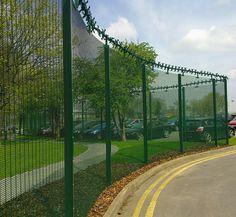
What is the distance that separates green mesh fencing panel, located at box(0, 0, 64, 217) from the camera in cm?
Result: 421

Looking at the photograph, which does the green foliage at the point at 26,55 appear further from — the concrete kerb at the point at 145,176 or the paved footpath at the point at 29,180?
the concrete kerb at the point at 145,176

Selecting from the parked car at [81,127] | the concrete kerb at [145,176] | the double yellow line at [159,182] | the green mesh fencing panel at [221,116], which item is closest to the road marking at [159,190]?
the double yellow line at [159,182]

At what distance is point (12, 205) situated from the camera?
498cm

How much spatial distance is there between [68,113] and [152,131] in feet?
29.7

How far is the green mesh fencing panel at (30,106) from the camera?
4.21 meters

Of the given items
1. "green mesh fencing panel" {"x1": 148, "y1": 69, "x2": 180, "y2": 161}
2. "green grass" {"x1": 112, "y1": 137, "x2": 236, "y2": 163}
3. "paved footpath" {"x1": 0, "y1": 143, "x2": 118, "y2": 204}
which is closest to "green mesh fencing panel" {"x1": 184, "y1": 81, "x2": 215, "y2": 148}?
"green grass" {"x1": 112, "y1": 137, "x2": 236, "y2": 163}

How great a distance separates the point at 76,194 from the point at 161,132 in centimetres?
917

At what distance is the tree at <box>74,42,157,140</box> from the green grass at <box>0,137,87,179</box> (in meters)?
1.29

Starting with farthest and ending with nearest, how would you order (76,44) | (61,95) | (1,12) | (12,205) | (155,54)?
(155,54)
(76,44)
(61,95)
(12,205)
(1,12)

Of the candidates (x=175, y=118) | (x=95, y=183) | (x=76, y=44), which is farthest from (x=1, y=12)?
(x=175, y=118)

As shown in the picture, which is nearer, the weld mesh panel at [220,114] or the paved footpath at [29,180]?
the paved footpath at [29,180]

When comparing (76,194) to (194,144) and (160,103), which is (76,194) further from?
(194,144)

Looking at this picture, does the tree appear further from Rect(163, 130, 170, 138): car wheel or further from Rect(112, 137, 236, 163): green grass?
Rect(163, 130, 170, 138): car wheel

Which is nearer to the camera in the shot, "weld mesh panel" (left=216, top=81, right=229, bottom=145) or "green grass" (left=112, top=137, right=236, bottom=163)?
"green grass" (left=112, top=137, right=236, bottom=163)
